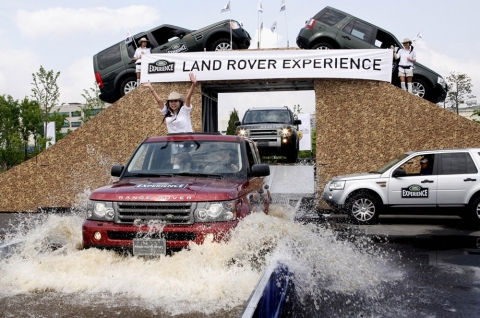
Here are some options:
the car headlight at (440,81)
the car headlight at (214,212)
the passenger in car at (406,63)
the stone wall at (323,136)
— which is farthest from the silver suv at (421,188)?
the car headlight at (214,212)

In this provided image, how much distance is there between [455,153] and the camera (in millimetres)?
11305

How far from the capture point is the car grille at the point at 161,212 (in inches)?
197

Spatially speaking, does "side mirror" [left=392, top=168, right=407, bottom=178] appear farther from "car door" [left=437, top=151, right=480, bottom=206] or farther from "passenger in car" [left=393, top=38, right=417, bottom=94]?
"passenger in car" [left=393, top=38, right=417, bottom=94]

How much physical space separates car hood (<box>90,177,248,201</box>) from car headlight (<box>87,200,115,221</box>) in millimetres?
53

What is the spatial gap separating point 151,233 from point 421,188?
7783mm

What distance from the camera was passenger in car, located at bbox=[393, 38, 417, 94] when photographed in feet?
49.4

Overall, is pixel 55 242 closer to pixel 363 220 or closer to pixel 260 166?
pixel 260 166

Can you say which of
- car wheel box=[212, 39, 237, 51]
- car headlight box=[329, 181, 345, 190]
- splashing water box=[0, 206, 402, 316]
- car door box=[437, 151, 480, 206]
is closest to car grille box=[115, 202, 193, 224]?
splashing water box=[0, 206, 402, 316]

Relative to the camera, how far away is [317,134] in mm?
13969

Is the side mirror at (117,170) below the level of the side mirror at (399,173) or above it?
above

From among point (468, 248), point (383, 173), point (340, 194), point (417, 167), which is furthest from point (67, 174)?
point (468, 248)

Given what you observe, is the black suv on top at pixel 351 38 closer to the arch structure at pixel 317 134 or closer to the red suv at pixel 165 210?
the arch structure at pixel 317 134

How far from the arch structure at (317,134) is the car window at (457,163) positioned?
90.3 inches

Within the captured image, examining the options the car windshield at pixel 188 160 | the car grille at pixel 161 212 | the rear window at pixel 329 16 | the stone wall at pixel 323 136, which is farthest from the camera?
the rear window at pixel 329 16
